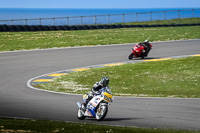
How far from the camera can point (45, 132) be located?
10164mm

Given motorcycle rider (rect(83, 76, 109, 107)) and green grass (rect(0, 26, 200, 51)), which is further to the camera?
green grass (rect(0, 26, 200, 51))

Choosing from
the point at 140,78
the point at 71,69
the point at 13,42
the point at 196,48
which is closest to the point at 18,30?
the point at 13,42

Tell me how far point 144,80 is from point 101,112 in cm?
990

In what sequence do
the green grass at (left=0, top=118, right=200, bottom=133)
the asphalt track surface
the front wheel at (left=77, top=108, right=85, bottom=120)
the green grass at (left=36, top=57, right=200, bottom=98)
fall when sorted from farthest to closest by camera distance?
1. the green grass at (left=36, top=57, right=200, bottom=98)
2. the front wheel at (left=77, top=108, right=85, bottom=120)
3. the asphalt track surface
4. the green grass at (left=0, top=118, right=200, bottom=133)

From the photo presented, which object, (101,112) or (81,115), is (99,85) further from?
(81,115)

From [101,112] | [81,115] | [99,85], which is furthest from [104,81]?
[81,115]

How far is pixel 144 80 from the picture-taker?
865 inches

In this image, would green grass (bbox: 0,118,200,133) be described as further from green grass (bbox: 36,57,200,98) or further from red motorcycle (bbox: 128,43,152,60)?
red motorcycle (bbox: 128,43,152,60)

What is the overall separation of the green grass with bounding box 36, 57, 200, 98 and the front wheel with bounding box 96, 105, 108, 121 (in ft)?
19.5

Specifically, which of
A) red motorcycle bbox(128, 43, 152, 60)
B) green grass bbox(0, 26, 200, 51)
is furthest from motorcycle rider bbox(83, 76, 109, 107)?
green grass bbox(0, 26, 200, 51)

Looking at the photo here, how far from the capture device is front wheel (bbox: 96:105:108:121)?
39.7ft

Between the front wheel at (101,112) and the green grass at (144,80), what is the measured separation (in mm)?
5956

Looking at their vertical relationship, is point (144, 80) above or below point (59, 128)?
above

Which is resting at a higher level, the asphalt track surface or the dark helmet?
the dark helmet
